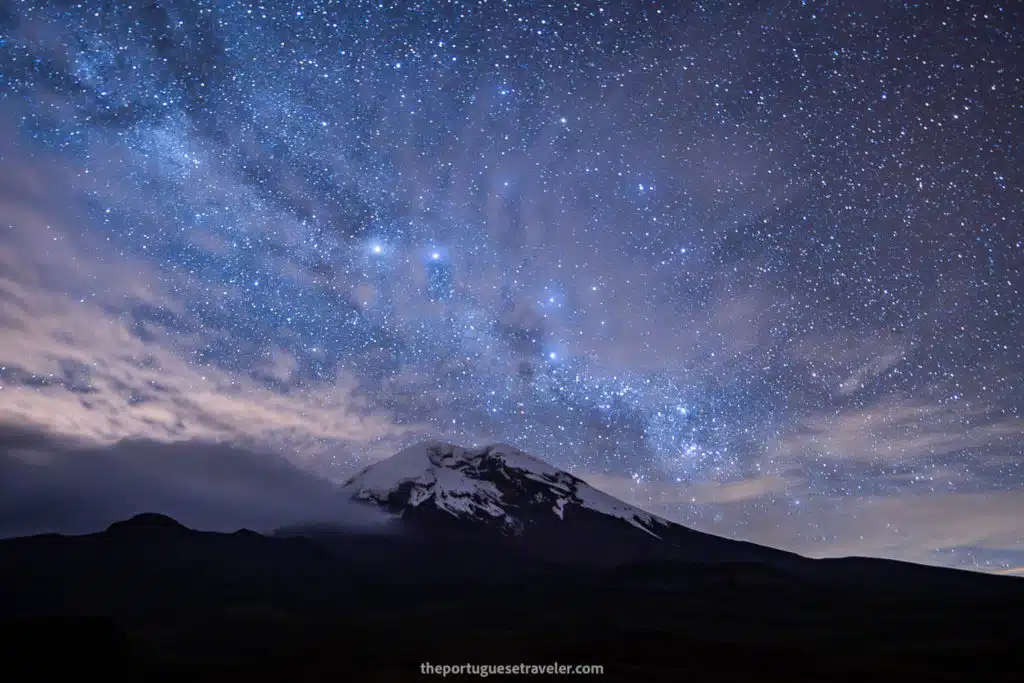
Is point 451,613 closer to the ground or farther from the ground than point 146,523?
closer to the ground

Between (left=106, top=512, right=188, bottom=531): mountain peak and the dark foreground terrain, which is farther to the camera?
(left=106, top=512, right=188, bottom=531): mountain peak

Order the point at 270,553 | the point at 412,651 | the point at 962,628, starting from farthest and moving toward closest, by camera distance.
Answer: the point at 270,553
the point at 962,628
the point at 412,651

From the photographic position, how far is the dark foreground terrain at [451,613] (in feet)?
172

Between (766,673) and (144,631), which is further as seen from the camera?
(144,631)

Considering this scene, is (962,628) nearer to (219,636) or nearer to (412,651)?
(412,651)

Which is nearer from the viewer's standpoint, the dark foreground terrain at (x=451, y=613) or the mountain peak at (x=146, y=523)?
the dark foreground terrain at (x=451, y=613)

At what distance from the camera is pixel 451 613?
102062 mm

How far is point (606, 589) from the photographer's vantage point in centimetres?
13188

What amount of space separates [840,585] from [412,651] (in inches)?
5264

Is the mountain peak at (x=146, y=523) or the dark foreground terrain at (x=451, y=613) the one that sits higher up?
A: the mountain peak at (x=146, y=523)

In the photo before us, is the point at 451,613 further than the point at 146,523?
No

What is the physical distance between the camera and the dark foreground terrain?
172 feet

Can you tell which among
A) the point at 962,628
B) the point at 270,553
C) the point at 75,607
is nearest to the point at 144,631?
the point at 75,607

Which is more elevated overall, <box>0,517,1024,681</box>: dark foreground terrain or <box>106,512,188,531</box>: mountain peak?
<box>106,512,188,531</box>: mountain peak
